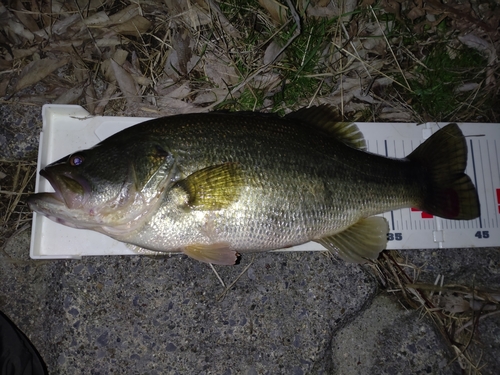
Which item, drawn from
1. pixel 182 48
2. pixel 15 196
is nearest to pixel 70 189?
pixel 15 196

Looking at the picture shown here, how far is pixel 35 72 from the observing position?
8.54 ft

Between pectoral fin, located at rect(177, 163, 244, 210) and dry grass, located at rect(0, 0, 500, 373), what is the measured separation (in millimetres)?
827

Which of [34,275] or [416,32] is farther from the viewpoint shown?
[416,32]

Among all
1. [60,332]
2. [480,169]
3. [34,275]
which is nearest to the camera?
[60,332]

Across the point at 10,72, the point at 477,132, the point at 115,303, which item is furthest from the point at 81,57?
the point at 477,132

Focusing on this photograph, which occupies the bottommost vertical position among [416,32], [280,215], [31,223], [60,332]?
[60,332]

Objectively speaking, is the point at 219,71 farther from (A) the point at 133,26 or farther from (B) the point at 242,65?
(A) the point at 133,26

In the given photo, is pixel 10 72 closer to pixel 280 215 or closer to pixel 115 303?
pixel 115 303

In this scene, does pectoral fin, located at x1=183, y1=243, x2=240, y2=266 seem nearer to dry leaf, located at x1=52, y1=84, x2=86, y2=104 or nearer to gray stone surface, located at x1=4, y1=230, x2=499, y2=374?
gray stone surface, located at x1=4, y1=230, x2=499, y2=374

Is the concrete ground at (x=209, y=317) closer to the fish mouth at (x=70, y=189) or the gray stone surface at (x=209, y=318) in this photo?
the gray stone surface at (x=209, y=318)

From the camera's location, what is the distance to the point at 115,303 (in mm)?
2424

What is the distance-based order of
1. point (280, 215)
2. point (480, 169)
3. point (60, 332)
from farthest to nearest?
1. point (480, 169)
2. point (60, 332)
3. point (280, 215)

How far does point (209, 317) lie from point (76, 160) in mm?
1308

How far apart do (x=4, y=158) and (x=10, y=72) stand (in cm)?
63
